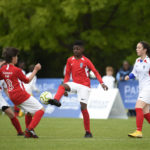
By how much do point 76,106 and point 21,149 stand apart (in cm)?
1067

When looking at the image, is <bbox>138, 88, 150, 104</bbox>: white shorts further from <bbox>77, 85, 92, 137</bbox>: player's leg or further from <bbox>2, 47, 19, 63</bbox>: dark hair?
<bbox>2, 47, 19, 63</bbox>: dark hair

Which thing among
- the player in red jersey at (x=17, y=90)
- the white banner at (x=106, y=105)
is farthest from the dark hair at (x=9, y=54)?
the white banner at (x=106, y=105)

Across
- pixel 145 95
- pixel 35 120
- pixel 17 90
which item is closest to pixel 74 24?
pixel 145 95

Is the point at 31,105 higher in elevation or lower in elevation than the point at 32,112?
higher

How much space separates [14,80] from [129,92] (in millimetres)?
9914

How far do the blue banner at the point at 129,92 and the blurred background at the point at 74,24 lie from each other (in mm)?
5635

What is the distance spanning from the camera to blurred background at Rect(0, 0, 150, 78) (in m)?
24.6

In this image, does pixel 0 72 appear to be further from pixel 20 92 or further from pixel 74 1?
pixel 74 1

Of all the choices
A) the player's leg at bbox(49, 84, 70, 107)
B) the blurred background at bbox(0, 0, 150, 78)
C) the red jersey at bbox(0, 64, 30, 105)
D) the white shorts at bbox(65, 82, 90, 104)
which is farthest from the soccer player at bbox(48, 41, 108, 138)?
the blurred background at bbox(0, 0, 150, 78)

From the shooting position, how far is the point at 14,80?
995 cm

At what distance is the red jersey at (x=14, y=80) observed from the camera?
32.5 feet

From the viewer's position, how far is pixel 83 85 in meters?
10.7

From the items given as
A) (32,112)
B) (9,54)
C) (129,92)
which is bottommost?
(129,92)

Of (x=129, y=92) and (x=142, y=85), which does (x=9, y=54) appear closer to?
(x=142, y=85)
